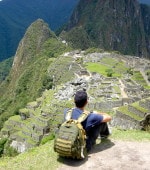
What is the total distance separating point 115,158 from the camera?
11.4m

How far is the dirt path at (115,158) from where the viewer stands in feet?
35.7

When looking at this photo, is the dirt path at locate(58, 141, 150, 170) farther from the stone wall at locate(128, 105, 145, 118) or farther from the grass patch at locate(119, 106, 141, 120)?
the stone wall at locate(128, 105, 145, 118)

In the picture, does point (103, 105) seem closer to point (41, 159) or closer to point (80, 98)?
point (41, 159)

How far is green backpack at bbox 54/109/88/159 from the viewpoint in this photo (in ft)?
35.6

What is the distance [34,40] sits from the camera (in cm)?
14000

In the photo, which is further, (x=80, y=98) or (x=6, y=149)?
(x=6, y=149)

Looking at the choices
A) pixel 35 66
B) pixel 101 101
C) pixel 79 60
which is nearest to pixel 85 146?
pixel 101 101

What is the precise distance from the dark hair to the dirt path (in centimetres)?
149

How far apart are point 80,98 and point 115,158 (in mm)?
1950

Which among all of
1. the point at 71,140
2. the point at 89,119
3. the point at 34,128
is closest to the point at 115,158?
the point at 89,119

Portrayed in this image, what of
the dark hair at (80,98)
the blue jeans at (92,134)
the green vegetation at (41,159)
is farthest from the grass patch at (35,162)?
the dark hair at (80,98)

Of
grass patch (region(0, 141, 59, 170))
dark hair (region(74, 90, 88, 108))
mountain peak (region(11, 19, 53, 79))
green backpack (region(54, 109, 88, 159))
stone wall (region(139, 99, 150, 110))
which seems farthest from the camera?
mountain peak (region(11, 19, 53, 79))

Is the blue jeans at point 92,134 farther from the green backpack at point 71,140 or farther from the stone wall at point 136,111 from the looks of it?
the stone wall at point 136,111

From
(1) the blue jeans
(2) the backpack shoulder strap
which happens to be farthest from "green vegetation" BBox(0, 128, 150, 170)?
(2) the backpack shoulder strap
